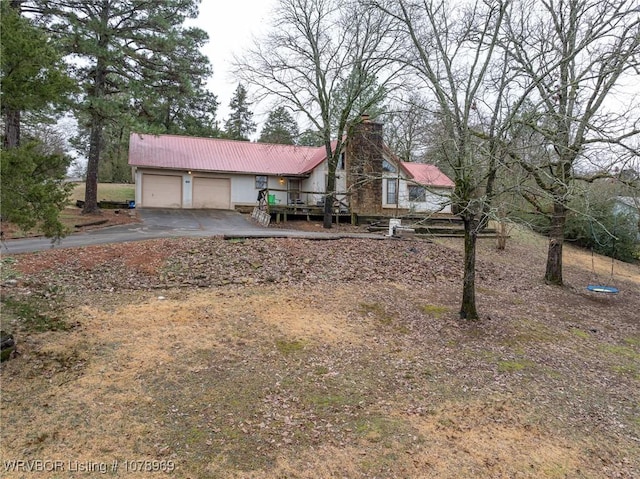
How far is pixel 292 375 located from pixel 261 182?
19461mm

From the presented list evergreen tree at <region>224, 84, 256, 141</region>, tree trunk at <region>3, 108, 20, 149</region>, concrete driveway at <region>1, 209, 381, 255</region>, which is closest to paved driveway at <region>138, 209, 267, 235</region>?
concrete driveway at <region>1, 209, 381, 255</region>

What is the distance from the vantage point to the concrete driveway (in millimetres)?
10844

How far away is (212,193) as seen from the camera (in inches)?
905

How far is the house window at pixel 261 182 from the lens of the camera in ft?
77.6

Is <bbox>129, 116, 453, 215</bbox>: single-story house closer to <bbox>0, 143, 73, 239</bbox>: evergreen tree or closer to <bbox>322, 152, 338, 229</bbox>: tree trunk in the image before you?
<bbox>322, 152, 338, 229</bbox>: tree trunk

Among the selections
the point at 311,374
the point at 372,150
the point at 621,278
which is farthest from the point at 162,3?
the point at 621,278

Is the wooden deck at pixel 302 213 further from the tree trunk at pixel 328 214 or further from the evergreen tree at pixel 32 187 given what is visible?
the evergreen tree at pixel 32 187

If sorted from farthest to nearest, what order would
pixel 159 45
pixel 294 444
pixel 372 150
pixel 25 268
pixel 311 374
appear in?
pixel 372 150
pixel 159 45
pixel 25 268
pixel 311 374
pixel 294 444

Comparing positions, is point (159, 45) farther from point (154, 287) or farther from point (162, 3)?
point (154, 287)

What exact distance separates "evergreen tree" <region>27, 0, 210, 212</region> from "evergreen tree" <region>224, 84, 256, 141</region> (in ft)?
81.2

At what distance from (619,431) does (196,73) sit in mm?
17871

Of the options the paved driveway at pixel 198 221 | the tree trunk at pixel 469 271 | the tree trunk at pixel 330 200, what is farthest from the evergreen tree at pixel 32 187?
the tree trunk at pixel 330 200

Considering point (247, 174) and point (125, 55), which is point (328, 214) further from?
point (125, 55)

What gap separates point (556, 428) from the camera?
4.58 meters
